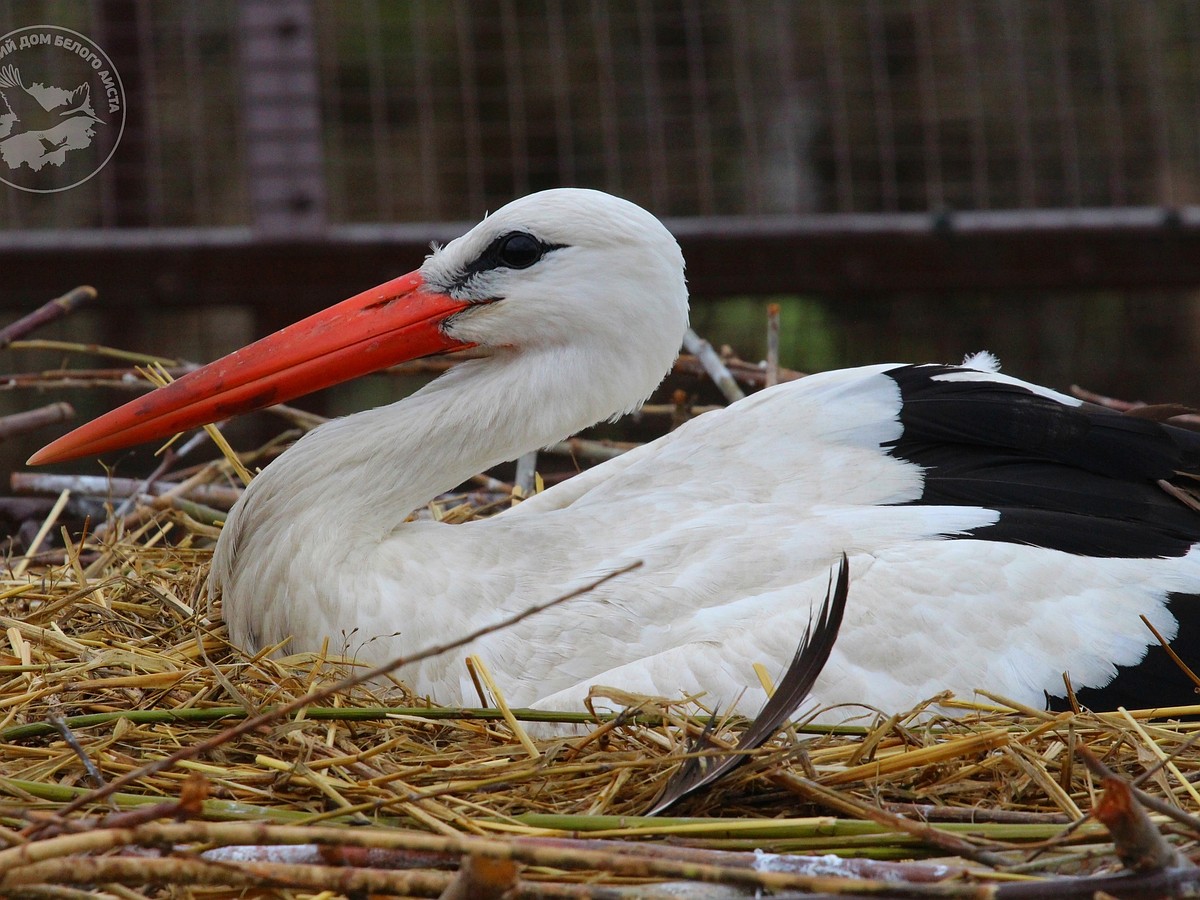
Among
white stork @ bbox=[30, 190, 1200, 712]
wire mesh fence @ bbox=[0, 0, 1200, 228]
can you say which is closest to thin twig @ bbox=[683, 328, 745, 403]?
white stork @ bbox=[30, 190, 1200, 712]

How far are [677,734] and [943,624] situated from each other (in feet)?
1.78

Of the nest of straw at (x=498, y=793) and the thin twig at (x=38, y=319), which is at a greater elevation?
the thin twig at (x=38, y=319)

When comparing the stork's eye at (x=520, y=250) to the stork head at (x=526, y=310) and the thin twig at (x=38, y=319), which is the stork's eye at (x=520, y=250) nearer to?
the stork head at (x=526, y=310)

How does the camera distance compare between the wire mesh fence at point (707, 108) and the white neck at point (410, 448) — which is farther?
the wire mesh fence at point (707, 108)

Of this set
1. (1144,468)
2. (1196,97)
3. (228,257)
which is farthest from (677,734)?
(1196,97)

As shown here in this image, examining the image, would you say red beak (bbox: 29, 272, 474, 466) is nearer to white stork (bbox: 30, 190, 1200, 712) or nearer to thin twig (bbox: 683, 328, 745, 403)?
white stork (bbox: 30, 190, 1200, 712)

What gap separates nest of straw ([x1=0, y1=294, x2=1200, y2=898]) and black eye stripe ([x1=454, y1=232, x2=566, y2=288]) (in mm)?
798

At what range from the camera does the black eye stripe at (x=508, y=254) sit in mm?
2705

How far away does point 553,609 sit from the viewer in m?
2.44

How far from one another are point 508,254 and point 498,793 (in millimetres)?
1145

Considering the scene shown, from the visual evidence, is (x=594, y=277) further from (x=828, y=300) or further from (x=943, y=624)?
(x=828, y=300)

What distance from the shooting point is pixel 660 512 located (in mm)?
2660

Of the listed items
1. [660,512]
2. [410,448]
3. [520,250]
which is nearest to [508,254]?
[520,250]

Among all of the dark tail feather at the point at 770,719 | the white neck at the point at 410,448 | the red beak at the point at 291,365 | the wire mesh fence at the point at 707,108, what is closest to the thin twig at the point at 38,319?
the red beak at the point at 291,365
